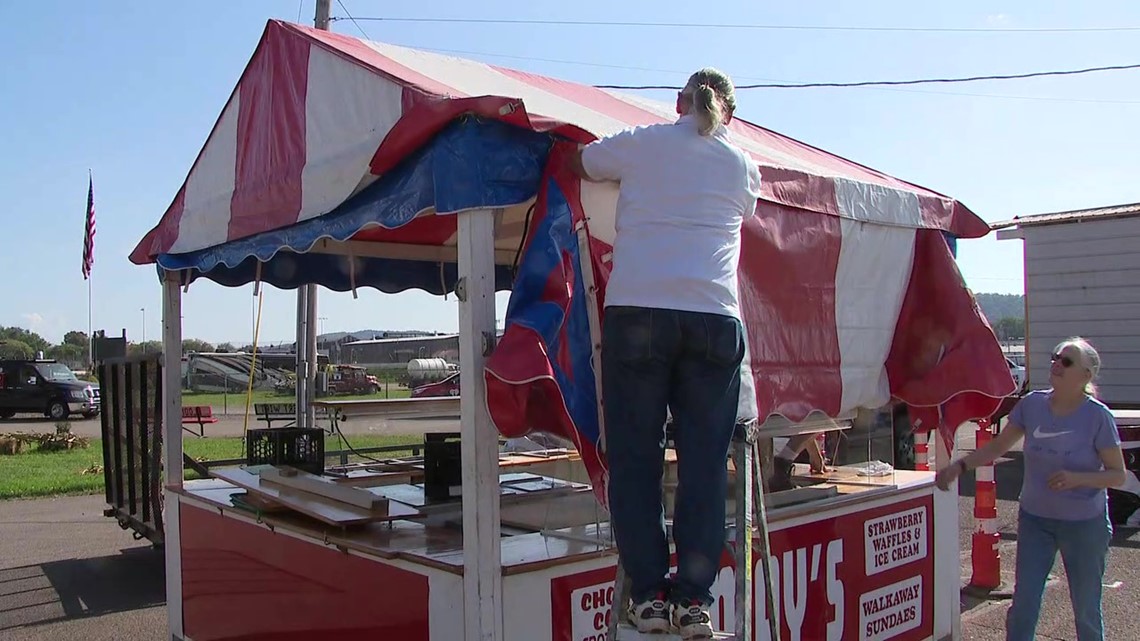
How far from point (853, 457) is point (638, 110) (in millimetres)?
2614

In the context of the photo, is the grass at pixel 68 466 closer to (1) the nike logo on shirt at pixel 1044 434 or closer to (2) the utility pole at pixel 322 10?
(2) the utility pole at pixel 322 10

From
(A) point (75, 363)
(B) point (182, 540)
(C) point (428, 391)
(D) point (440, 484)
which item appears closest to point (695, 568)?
(D) point (440, 484)

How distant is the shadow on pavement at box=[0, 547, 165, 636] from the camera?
6.72 m

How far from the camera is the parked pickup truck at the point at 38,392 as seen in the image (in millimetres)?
27172

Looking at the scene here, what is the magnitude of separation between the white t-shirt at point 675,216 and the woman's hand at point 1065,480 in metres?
2.18

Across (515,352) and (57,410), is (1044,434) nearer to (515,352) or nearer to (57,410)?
(515,352)

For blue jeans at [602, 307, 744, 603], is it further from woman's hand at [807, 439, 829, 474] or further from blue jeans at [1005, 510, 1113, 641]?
woman's hand at [807, 439, 829, 474]

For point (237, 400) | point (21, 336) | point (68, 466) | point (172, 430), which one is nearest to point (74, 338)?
point (21, 336)

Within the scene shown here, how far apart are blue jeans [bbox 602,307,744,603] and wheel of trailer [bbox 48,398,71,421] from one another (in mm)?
29339

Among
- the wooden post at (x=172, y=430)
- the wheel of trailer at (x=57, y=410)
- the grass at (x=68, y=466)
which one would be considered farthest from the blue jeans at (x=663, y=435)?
the wheel of trailer at (x=57, y=410)


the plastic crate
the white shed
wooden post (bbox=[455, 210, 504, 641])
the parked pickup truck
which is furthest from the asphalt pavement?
the parked pickup truck

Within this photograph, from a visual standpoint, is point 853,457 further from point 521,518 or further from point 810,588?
point 521,518

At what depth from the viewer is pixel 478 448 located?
123 inches

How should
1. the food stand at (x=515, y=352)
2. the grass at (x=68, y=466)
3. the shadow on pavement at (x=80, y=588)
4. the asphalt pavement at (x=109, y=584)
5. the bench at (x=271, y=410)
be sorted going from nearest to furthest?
the food stand at (x=515, y=352) → the asphalt pavement at (x=109, y=584) → the shadow on pavement at (x=80, y=588) → the bench at (x=271, y=410) → the grass at (x=68, y=466)
